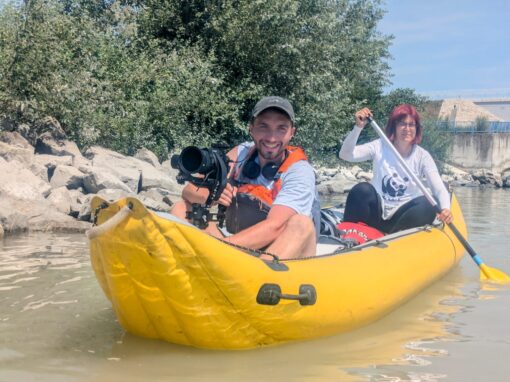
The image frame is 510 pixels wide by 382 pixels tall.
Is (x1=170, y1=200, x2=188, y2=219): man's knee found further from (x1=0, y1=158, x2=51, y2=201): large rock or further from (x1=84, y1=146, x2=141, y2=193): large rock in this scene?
(x1=84, y1=146, x2=141, y2=193): large rock

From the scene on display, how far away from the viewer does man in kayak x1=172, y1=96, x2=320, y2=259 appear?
10.9 feet

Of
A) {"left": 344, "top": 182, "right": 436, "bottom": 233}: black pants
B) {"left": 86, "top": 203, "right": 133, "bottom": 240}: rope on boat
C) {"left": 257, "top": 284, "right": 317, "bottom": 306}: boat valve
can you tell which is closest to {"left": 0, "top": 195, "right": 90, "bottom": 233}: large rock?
{"left": 344, "top": 182, "right": 436, "bottom": 233}: black pants

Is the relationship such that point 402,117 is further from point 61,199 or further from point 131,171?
point 131,171

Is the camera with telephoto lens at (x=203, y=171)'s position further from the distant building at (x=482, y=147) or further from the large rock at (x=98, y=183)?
the distant building at (x=482, y=147)

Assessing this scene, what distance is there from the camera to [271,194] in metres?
3.66

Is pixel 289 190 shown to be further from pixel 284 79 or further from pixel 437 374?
pixel 284 79

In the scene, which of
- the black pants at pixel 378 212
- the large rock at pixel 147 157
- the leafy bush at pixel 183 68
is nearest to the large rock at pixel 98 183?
the leafy bush at pixel 183 68

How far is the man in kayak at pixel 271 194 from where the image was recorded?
3316mm

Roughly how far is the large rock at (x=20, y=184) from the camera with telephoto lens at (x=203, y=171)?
14.4 feet

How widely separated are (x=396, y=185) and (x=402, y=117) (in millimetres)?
557

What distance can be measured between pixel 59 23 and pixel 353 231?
26.5ft

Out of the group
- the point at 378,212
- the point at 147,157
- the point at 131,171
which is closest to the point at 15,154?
the point at 131,171

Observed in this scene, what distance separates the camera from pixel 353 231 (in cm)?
504

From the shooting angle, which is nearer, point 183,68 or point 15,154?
point 15,154
